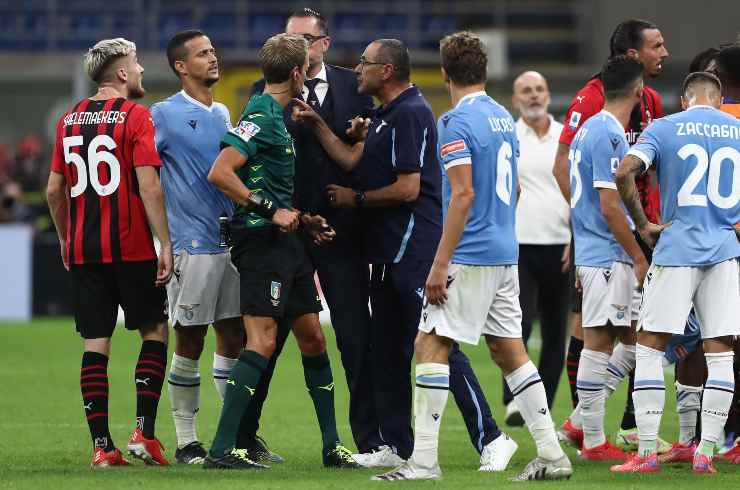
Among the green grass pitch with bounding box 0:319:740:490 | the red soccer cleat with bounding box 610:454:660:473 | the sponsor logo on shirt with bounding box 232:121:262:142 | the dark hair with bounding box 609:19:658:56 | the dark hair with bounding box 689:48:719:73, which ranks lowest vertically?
the green grass pitch with bounding box 0:319:740:490

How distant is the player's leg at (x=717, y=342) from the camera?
7.16 meters

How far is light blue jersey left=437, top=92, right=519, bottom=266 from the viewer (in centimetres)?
666

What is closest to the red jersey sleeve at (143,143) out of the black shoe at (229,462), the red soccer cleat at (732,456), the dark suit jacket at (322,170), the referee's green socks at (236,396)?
the dark suit jacket at (322,170)

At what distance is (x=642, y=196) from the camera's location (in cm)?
814

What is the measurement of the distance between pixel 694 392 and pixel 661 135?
1.62 meters

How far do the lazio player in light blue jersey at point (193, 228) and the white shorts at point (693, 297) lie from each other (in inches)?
87.8

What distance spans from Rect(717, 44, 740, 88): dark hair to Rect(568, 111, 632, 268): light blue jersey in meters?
0.86

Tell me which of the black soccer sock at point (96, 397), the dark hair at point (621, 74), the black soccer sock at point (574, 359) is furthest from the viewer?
the black soccer sock at point (574, 359)

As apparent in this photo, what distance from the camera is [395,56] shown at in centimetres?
729

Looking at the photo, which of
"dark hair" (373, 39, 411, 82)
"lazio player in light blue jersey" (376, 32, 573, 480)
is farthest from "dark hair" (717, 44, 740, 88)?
"dark hair" (373, 39, 411, 82)

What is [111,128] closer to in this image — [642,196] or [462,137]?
[462,137]

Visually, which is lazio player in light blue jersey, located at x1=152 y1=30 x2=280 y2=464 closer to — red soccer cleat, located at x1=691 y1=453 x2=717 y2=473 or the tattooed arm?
the tattooed arm

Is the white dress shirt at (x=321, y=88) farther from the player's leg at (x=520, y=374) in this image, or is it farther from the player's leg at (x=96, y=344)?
the player's leg at (x=520, y=374)

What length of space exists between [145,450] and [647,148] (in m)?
3.06
